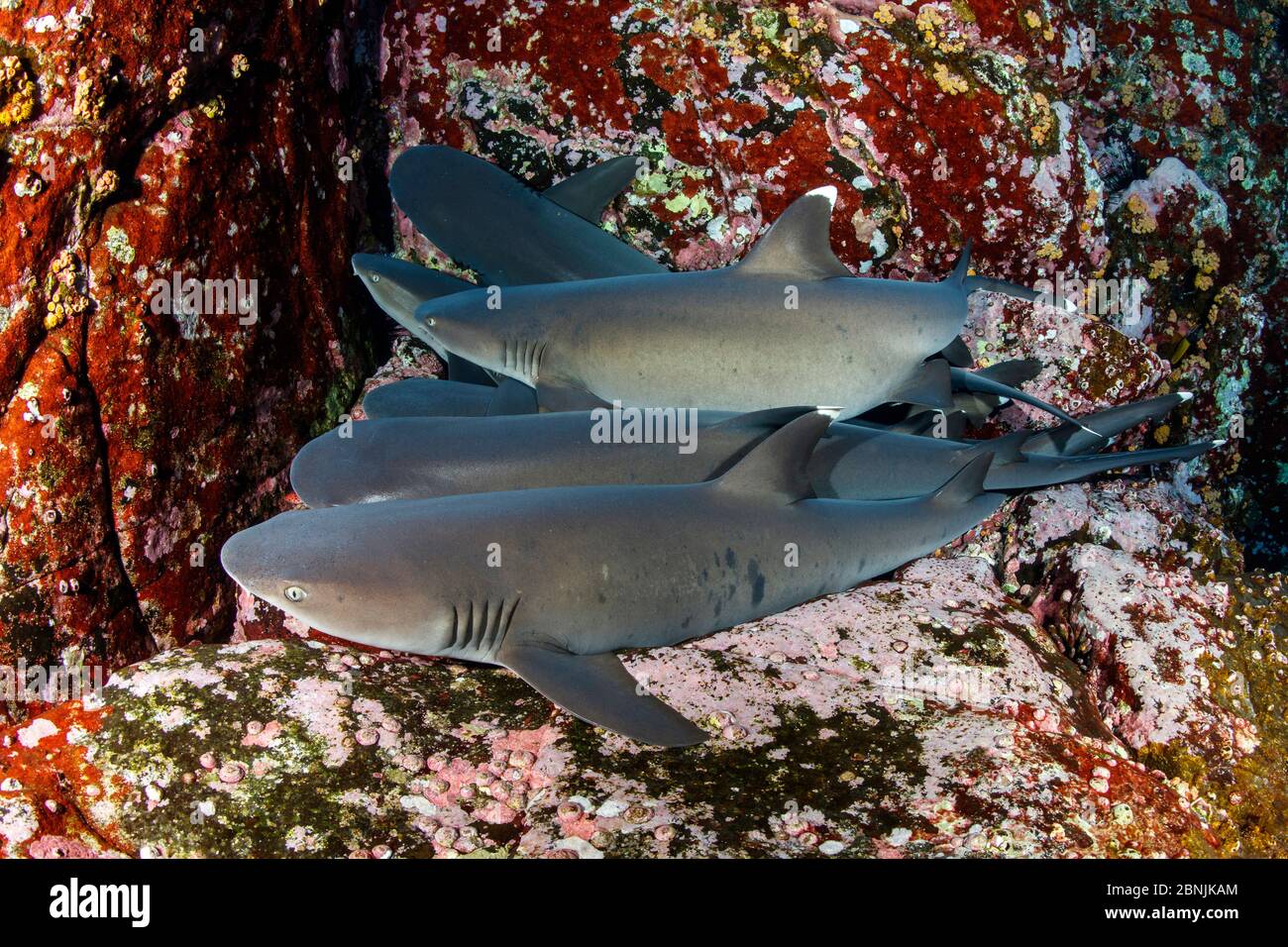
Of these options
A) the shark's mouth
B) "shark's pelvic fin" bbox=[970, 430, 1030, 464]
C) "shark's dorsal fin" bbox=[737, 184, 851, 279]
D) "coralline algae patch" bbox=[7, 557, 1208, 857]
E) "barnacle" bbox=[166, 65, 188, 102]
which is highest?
"barnacle" bbox=[166, 65, 188, 102]

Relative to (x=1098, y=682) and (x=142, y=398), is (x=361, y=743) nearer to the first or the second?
(x=142, y=398)

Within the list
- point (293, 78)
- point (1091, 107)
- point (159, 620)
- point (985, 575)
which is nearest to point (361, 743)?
point (159, 620)

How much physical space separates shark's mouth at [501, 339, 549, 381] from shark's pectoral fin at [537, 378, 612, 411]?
0.14 m

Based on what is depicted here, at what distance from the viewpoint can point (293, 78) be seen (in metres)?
4.36

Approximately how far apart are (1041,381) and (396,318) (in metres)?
3.66

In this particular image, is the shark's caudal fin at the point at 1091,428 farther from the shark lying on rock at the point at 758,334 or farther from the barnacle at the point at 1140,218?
the barnacle at the point at 1140,218

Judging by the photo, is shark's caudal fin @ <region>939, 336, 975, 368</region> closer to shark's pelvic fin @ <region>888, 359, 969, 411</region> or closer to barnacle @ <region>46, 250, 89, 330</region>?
shark's pelvic fin @ <region>888, 359, 969, 411</region>

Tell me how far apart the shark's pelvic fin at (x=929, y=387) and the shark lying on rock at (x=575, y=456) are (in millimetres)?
242

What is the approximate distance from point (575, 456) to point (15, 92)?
2276mm

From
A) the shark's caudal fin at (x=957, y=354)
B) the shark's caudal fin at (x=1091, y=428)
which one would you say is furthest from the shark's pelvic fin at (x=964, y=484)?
the shark's caudal fin at (x=957, y=354)

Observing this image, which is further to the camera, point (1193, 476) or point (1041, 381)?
point (1193, 476)

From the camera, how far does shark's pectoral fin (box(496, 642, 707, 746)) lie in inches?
108

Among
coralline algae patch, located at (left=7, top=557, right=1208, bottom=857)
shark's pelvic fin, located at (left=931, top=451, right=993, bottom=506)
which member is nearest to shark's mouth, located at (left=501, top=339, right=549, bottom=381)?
coralline algae patch, located at (left=7, top=557, right=1208, bottom=857)

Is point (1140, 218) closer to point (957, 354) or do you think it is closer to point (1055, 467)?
point (957, 354)
